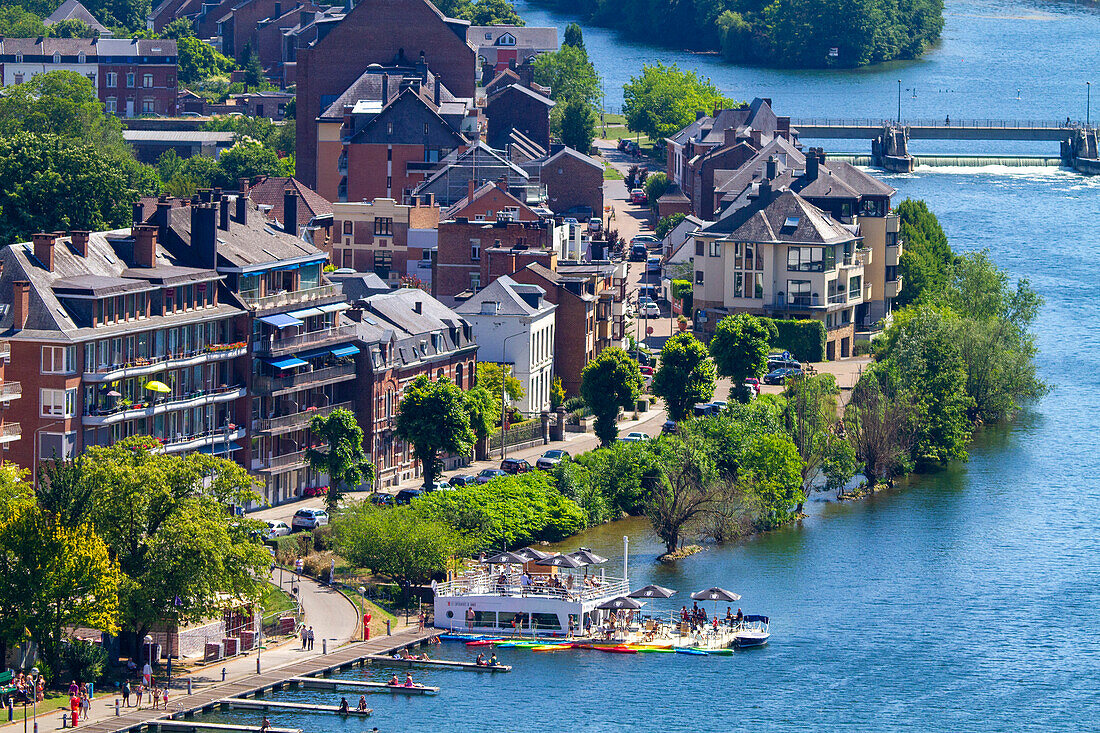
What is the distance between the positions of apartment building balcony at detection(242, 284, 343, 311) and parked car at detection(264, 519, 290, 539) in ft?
39.5

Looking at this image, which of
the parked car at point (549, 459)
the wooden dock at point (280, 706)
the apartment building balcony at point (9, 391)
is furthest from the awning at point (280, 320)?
the wooden dock at point (280, 706)

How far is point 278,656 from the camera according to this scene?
104 metres

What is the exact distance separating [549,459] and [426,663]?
3513 cm

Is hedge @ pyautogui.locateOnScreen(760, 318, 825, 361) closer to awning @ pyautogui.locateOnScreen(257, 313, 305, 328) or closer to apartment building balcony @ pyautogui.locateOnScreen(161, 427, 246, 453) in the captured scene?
awning @ pyautogui.locateOnScreen(257, 313, 305, 328)

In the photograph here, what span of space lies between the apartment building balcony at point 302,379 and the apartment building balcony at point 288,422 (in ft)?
4.57

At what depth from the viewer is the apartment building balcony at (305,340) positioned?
12656 centimetres

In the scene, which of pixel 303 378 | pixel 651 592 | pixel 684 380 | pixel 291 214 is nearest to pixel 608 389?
pixel 684 380

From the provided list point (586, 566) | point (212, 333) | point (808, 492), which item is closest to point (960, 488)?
point (808, 492)

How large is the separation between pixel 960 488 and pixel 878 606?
28.9 meters

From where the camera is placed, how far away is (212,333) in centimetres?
12312

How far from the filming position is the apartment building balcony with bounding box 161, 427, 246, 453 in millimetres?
119062

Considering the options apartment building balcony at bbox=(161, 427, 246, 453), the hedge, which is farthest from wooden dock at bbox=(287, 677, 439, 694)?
the hedge

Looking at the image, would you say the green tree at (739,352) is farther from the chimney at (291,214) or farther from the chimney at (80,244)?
Result: the chimney at (80,244)

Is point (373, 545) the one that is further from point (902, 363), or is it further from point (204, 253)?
point (902, 363)
